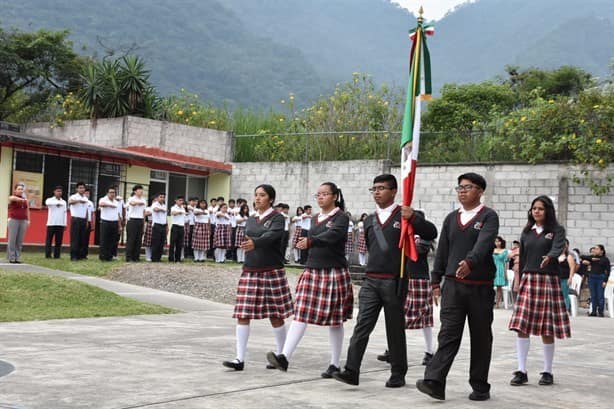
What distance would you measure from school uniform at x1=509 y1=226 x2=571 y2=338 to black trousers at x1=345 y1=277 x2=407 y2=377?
56.9 inches

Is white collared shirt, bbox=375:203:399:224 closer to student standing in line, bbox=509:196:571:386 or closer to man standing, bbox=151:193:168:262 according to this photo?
student standing in line, bbox=509:196:571:386

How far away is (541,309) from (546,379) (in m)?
0.70

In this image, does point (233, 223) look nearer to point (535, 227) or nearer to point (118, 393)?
point (535, 227)

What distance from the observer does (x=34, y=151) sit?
21.9m

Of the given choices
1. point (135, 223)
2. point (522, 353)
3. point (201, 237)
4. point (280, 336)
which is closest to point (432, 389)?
point (522, 353)

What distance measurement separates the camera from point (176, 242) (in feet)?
68.5

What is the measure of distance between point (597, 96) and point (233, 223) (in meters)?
10.3

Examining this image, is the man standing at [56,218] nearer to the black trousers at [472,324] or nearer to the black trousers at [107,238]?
the black trousers at [107,238]

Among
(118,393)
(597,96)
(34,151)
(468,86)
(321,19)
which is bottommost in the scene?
(118,393)

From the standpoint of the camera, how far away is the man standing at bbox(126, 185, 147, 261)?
19.3m

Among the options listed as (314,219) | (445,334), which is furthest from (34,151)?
(445,334)

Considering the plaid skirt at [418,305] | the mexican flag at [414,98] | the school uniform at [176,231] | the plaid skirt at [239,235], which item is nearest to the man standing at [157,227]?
the school uniform at [176,231]

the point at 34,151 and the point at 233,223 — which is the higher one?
the point at 34,151

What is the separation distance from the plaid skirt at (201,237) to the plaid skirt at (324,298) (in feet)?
50.1
